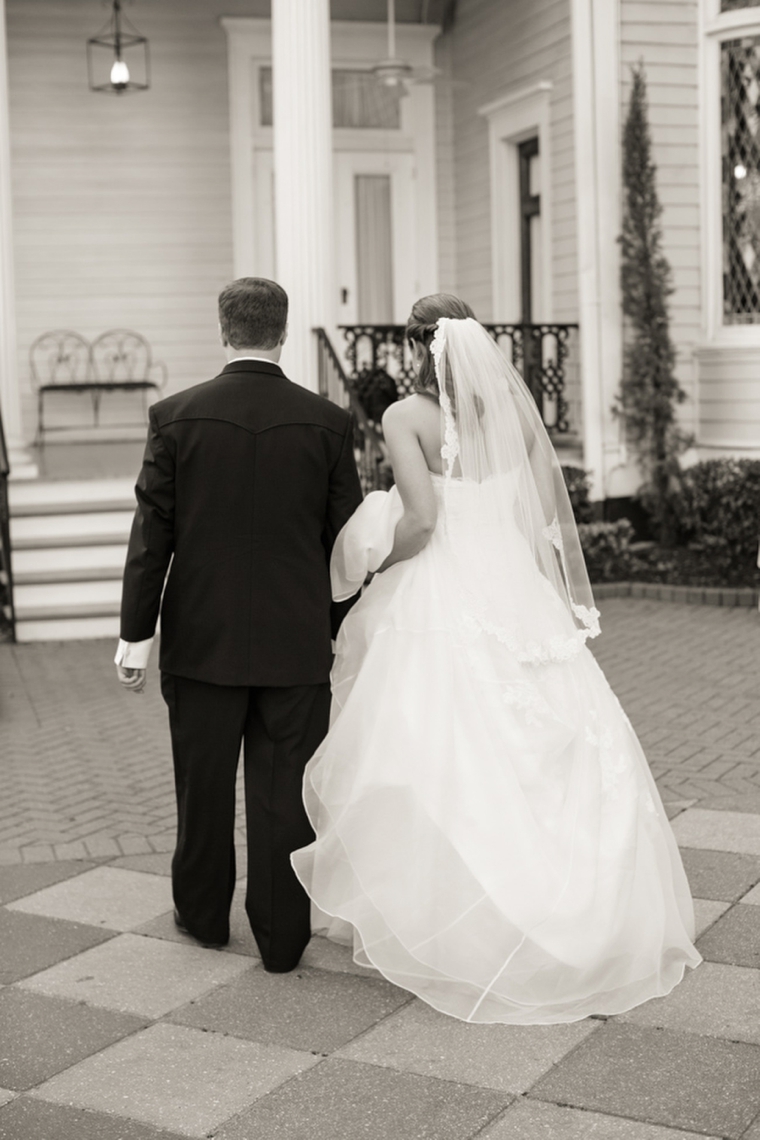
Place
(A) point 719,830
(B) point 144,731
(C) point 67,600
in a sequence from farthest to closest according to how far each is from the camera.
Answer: (C) point 67,600 → (B) point 144,731 → (A) point 719,830

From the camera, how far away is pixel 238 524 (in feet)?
12.6

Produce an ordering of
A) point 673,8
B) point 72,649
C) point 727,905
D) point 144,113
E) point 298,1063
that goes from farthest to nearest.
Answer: point 144,113 < point 673,8 < point 72,649 < point 727,905 < point 298,1063

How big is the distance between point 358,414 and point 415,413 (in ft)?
19.4

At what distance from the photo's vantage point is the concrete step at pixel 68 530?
32.3ft

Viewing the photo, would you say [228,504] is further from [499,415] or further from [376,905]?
[376,905]

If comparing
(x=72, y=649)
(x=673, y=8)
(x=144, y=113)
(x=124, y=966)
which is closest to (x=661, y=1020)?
(x=124, y=966)

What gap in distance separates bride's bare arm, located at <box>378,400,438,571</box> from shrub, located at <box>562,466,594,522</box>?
23.6ft

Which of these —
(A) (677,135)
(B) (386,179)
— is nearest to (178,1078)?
(A) (677,135)

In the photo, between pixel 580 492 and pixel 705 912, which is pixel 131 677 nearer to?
pixel 705 912

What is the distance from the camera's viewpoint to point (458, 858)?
3.67 m

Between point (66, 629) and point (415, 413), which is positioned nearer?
point (415, 413)

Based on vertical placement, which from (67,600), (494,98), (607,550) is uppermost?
(494,98)

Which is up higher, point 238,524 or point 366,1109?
point 238,524

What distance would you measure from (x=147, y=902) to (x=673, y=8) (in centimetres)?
958
